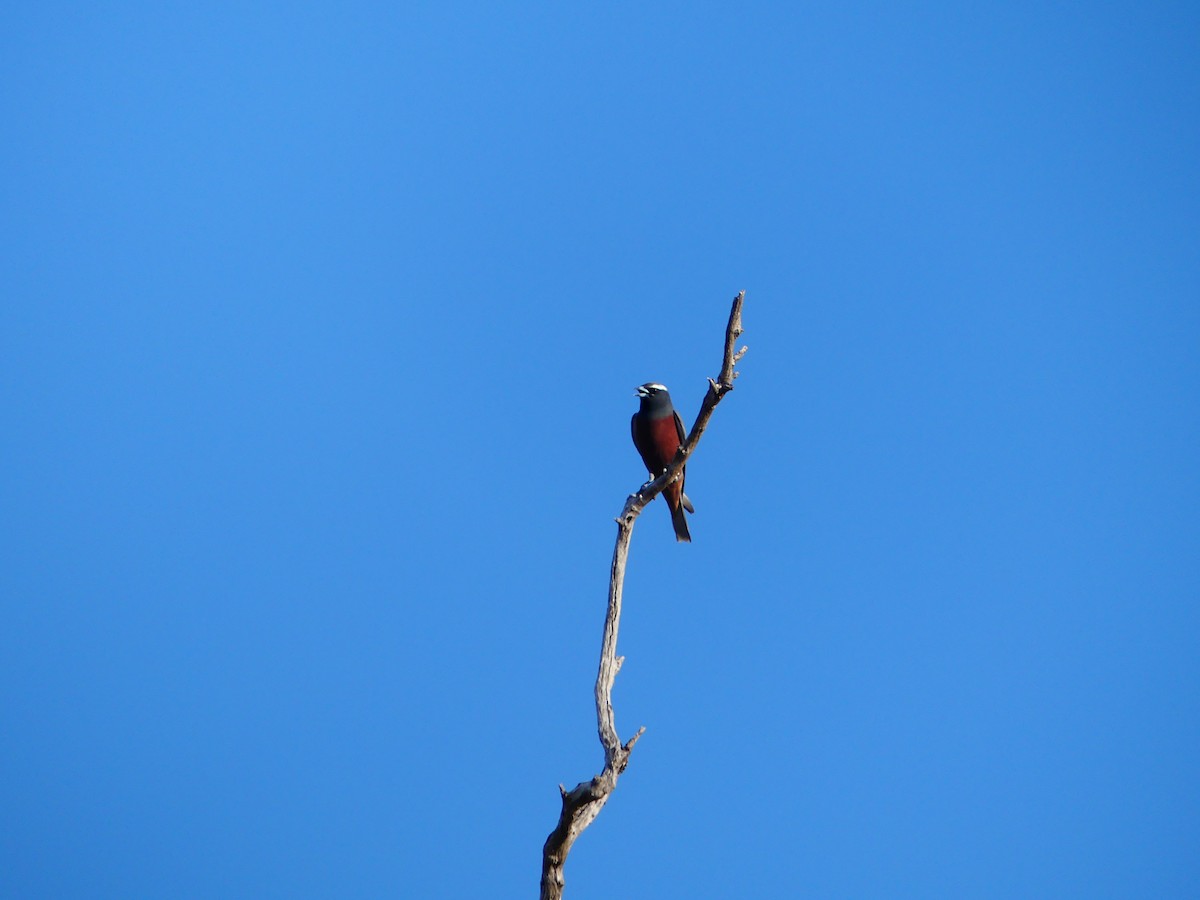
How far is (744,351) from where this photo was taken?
607 cm

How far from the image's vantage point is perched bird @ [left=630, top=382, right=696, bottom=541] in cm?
862

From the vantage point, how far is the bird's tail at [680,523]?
341 inches

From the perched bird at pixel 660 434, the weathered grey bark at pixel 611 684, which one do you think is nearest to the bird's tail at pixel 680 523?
the perched bird at pixel 660 434

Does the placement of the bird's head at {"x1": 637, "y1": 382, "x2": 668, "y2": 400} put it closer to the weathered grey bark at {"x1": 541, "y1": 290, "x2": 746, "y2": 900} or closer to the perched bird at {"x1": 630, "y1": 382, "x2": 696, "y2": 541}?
the perched bird at {"x1": 630, "y1": 382, "x2": 696, "y2": 541}

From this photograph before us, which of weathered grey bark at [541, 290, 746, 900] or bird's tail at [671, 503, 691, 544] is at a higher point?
bird's tail at [671, 503, 691, 544]

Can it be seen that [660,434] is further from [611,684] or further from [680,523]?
[611,684]

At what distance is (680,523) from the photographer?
880 cm

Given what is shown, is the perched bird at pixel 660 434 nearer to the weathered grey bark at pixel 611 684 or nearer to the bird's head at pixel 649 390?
the bird's head at pixel 649 390

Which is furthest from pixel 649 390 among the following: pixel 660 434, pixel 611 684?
pixel 611 684

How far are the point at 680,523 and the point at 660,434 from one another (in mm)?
862

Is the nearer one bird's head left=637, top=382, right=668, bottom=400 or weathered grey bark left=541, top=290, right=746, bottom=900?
weathered grey bark left=541, top=290, right=746, bottom=900

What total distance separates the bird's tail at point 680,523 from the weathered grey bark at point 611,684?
2.06 meters

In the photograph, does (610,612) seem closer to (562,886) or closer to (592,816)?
(592,816)

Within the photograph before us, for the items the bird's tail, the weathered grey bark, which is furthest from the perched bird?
the weathered grey bark
